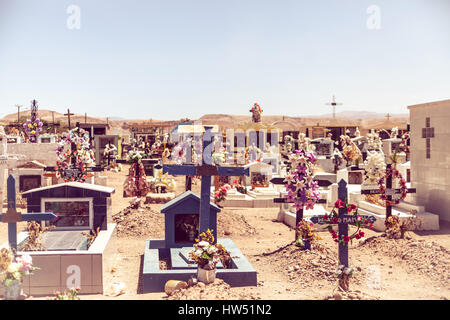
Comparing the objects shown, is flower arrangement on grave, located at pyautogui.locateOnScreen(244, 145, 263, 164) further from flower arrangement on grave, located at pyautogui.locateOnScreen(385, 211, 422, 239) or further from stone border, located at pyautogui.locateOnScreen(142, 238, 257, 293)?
stone border, located at pyautogui.locateOnScreen(142, 238, 257, 293)

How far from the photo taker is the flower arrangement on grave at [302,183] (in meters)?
11.6

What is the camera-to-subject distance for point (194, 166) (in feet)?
32.3

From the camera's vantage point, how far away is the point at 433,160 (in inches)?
624

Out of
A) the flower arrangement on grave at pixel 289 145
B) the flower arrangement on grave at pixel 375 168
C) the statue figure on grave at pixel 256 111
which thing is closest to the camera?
the flower arrangement on grave at pixel 375 168

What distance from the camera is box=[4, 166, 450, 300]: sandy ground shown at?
8930mm

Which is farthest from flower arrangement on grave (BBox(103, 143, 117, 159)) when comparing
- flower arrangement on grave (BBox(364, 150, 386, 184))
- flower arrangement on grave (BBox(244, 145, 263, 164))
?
flower arrangement on grave (BBox(364, 150, 386, 184))

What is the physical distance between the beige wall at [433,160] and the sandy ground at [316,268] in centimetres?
165

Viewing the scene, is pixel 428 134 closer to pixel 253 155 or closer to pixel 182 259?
pixel 182 259

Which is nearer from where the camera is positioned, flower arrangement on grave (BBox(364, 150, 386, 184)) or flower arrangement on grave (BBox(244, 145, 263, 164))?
flower arrangement on grave (BBox(364, 150, 386, 184))

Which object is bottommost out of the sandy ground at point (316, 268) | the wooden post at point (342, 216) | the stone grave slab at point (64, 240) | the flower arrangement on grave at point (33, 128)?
the sandy ground at point (316, 268)

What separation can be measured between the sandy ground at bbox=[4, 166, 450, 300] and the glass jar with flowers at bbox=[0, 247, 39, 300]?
130cm

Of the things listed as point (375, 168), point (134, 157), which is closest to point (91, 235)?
point (134, 157)

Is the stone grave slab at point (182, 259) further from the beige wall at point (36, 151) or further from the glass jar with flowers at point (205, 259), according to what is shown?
the beige wall at point (36, 151)

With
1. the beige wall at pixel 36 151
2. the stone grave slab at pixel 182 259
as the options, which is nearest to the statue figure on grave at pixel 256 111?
the beige wall at pixel 36 151
